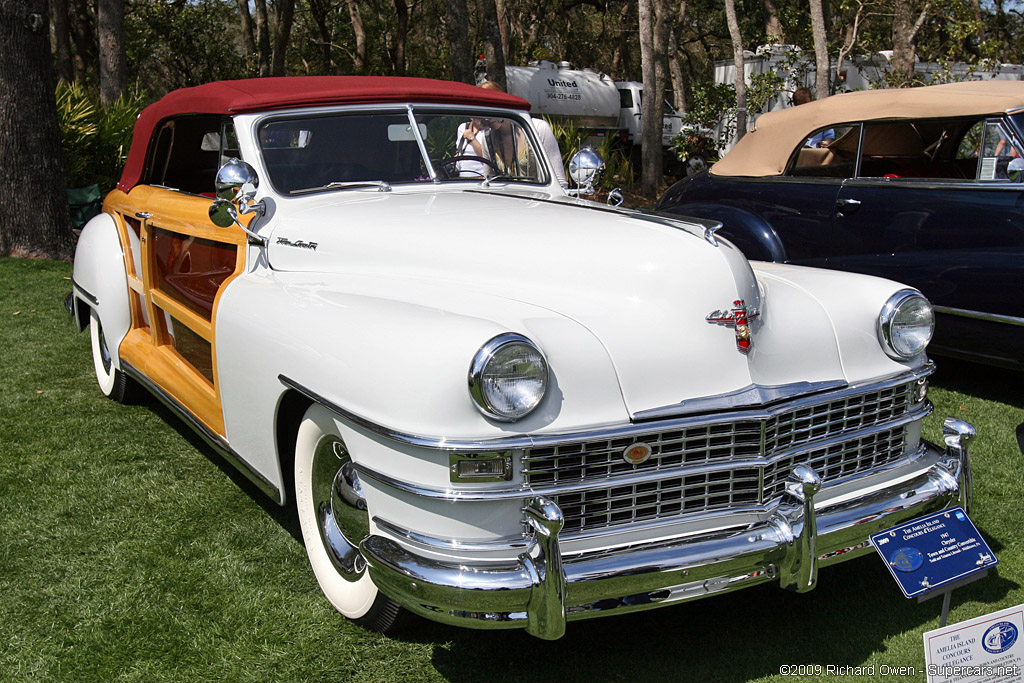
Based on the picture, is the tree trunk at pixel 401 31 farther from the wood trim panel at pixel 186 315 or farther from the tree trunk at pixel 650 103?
the wood trim panel at pixel 186 315

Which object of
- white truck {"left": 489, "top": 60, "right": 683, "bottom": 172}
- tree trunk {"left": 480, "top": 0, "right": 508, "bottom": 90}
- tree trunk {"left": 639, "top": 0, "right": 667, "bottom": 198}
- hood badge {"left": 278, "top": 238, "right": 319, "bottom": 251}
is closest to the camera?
hood badge {"left": 278, "top": 238, "right": 319, "bottom": 251}

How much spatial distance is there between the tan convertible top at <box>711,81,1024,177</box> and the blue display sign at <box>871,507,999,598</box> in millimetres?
3171

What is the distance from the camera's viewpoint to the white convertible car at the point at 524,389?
87.9 inches

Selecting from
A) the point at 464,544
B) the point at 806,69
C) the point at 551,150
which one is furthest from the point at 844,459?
the point at 806,69

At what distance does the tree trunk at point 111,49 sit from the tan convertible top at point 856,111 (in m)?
9.76

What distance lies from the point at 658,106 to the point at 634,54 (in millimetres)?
16228

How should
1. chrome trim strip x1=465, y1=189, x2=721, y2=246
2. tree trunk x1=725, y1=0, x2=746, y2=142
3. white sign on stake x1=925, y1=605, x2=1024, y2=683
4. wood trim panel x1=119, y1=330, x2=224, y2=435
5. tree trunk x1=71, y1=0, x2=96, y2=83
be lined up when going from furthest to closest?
tree trunk x1=71, y1=0, x2=96, y2=83 → tree trunk x1=725, y1=0, x2=746, y2=142 → wood trim panel x1=119, y1=330, x2=224, y2=435 → chrome trim strip x1=465, y1=189, x2=721, y2=246 → white sign on stake x1=925, y1=605, x2=1024, y2=683

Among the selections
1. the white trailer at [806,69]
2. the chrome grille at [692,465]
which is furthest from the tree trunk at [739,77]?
the chrome grille at [692,465]

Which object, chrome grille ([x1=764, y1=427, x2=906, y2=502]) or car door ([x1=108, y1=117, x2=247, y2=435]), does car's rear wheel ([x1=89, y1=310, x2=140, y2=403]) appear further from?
chrome grille ([x1=764, y1=427, x2=906, y2=502])

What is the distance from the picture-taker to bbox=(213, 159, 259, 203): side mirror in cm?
326

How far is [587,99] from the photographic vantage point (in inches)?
800

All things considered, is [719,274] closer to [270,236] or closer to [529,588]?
[529,588]

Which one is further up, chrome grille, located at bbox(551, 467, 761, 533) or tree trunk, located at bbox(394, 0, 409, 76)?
tree trunk, located at bbox(394, 0, 409, 76)

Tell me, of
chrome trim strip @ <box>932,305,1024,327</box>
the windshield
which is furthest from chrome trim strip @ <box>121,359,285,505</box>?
chrome trim strip @ <box>932,305,1024,327</box>
